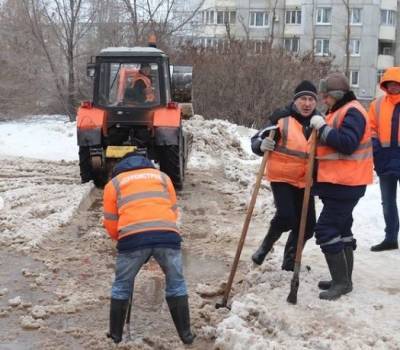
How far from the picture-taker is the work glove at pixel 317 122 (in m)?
4.99

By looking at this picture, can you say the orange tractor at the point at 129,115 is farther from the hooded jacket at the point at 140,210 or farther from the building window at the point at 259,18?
the building window at the point at 259,18

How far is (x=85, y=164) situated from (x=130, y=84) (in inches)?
57.4

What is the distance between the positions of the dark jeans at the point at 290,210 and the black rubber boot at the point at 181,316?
1.39 m

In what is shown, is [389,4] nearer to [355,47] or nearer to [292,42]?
[355,47]

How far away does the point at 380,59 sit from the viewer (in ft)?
150

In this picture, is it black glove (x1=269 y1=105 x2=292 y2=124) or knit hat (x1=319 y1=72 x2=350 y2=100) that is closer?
knit hat (x1=319 y1=72 x2=350 y2=100)

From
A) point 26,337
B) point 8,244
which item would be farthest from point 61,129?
point 26,337

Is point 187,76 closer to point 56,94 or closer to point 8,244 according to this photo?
point 8,244

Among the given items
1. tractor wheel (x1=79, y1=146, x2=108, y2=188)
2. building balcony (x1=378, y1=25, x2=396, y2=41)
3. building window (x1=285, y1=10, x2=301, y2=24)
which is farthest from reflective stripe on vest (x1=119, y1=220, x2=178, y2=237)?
building window (x1=285, y1=10, x2=301, y2=24)

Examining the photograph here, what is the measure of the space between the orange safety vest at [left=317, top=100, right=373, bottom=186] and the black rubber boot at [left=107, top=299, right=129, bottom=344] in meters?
1.79

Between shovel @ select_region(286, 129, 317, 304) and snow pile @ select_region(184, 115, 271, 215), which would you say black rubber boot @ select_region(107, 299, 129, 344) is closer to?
shovel @ select_region(286, 129, 317, 304)

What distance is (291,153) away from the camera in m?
5.44

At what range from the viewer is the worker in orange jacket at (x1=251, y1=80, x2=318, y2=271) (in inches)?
212

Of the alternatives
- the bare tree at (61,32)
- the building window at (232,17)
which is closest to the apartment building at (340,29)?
the building window at (232,17)
